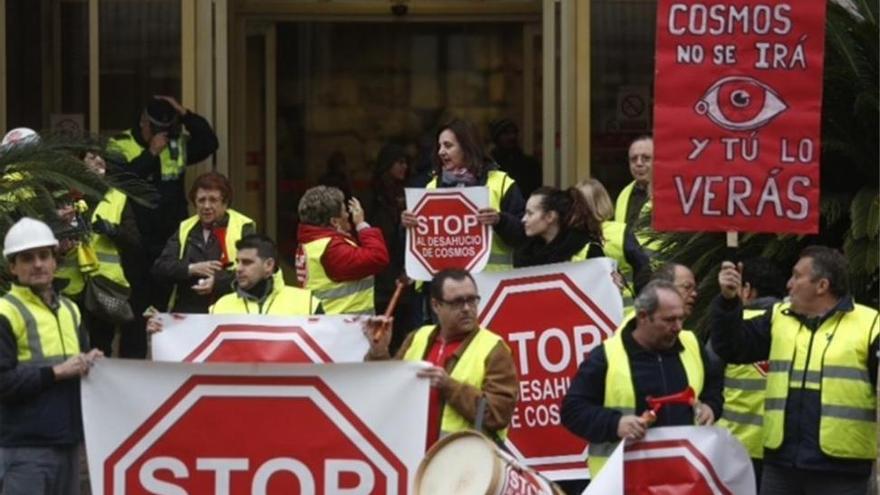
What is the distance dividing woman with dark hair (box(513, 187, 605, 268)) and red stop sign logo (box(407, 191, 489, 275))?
77 centimetres

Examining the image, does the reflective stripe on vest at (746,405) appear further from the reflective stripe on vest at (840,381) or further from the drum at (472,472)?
the drum at (472,472)

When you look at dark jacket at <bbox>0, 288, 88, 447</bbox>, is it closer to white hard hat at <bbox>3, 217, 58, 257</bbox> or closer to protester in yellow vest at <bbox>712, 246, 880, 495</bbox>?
white hard hat at <bbox>3, 217, 58, 257</bbox>

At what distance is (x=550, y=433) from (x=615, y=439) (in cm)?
225

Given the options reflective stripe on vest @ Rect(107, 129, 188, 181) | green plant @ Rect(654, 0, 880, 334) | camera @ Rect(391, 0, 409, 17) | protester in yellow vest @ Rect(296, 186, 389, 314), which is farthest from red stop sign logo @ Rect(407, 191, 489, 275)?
camera @ Rect(391, 0, 409, 17)

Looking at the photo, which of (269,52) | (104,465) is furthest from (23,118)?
(104,465)

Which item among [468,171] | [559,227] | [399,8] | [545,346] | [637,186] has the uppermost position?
[399,8]

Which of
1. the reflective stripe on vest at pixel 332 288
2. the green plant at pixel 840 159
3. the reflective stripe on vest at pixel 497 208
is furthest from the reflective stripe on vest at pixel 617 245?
the reflective stripe on vest at pixel 332 288

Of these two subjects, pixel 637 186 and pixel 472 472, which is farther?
pixel 637 186

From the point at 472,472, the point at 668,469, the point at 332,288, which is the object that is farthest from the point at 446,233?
the point at 472,472

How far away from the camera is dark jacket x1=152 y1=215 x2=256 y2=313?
14859 millimetres

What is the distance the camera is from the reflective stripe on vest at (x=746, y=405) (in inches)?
488

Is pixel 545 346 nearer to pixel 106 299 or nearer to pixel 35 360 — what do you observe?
pixel 35 360

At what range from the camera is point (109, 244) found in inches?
610

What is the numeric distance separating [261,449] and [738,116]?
Answer: 2784mm
